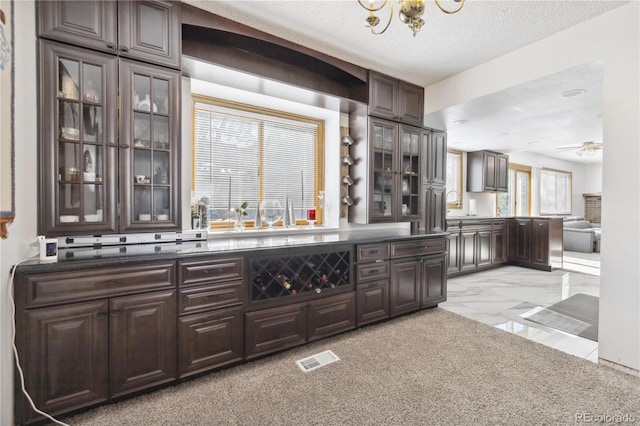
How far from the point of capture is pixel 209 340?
81.1 inches

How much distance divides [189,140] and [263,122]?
3.35 feet

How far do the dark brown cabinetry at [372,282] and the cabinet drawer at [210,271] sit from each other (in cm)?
117

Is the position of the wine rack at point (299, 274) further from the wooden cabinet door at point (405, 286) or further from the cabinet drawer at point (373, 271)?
the wooden cabinet door at point (405, 286)

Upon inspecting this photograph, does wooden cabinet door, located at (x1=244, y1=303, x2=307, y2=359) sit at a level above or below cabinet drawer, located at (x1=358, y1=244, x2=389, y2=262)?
below

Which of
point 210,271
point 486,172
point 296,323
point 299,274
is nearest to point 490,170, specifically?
point 486,172

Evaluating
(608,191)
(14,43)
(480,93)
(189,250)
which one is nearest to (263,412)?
(189,250)

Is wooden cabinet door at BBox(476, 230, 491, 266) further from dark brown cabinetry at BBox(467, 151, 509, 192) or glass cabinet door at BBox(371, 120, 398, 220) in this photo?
glass cabinet door at BBox(371, 120, 398, 220)

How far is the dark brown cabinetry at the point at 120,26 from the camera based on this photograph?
1.79m

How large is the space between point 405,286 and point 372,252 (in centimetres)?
63

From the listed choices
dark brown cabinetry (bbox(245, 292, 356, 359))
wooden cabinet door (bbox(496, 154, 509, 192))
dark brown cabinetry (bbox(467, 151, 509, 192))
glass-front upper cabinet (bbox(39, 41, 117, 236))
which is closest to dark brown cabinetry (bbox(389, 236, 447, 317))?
dark brown cabinetry (bbox(245, 292, 356, 359))

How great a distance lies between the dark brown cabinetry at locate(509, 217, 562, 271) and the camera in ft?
17.9

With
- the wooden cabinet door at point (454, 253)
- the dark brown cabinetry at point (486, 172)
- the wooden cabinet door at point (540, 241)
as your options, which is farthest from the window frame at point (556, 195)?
the wooden cabinet door at point (454, 253)

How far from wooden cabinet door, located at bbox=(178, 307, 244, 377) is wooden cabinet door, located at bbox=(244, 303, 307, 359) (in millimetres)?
77

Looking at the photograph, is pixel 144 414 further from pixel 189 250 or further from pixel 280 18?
pixel 280 18
